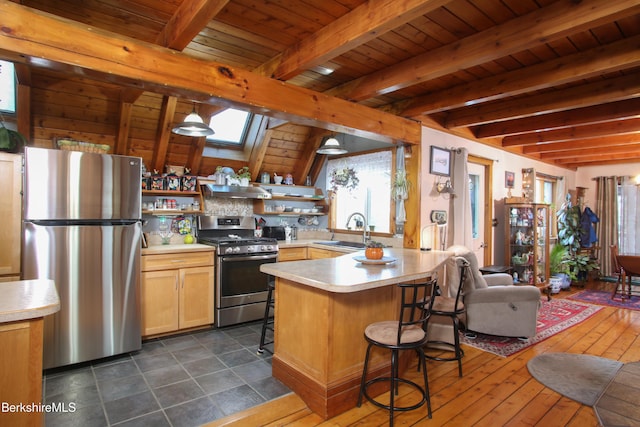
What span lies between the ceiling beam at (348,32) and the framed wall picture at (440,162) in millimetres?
2229

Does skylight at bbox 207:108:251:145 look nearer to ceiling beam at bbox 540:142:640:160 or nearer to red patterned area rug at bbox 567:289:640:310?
ceiling beam at bbox 540:142:640:160

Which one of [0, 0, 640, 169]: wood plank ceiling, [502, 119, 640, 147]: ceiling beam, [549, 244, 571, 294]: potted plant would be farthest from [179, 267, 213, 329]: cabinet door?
[549, 244, 571, 294]: potted plant

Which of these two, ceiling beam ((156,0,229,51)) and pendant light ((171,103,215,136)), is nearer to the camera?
ceiling beam ((156,0,229,51))

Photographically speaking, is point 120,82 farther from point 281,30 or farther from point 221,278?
point 221,278

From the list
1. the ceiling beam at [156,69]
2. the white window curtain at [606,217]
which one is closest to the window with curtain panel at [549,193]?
the white window curtain at [606,217]

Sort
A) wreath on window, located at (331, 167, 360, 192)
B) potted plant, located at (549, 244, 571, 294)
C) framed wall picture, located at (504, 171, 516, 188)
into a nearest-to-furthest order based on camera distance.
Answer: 1. wreath on window, located at (331, 167, 360, 192)
2. framed wall picture, located at (504, 171, 516, 188)
3. potted plant, located at (549, 244, 571, 294)

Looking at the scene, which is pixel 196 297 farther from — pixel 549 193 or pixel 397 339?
pixel 549 193

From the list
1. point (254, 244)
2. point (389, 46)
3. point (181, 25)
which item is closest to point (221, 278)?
point (254, 244)

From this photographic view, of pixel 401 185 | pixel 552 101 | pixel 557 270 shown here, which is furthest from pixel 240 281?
pixel 557 270

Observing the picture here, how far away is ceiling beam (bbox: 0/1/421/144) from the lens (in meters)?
1.95

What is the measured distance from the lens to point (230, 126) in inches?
189

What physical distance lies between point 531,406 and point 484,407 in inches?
13.3

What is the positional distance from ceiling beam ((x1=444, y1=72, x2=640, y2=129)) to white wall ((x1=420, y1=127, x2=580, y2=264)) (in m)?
0.33

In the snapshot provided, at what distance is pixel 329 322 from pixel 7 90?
364 cm
